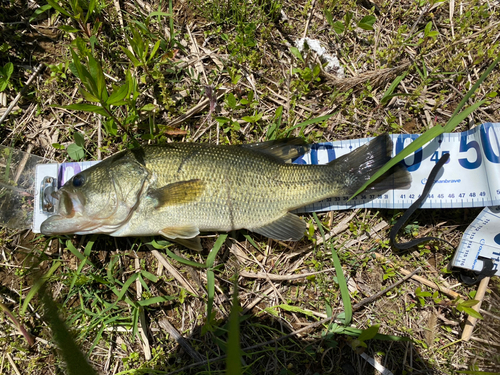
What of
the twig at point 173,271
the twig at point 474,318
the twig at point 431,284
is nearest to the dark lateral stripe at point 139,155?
the twig at point 173,271

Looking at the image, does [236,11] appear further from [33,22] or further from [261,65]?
[33,22]

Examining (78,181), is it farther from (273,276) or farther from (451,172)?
(451,172)

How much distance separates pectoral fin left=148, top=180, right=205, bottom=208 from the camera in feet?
9.64

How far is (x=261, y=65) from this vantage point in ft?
12.2

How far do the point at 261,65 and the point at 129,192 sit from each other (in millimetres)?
2092

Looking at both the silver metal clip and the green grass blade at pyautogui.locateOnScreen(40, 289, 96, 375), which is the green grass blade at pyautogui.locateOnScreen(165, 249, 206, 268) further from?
the green grass blade at pyautogui.locateOnScreen(40, 289, 96, 375)

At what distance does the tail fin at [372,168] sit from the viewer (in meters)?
3.17

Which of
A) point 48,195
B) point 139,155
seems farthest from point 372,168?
point 48,195

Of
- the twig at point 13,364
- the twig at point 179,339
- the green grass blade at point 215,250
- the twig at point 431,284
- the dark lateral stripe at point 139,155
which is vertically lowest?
the twig at point 13,364

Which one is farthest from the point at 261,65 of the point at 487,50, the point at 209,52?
the point at 487,50

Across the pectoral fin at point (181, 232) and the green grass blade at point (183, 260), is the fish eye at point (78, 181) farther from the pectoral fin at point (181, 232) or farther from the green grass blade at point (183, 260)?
the green grass blade at point (183, 260)

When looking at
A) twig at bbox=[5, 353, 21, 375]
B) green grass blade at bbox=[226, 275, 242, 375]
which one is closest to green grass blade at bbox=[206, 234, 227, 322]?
green grass blade at bbox=[226, 275, 242, 375]

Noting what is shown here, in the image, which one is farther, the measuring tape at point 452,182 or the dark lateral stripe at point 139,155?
the measuring tape at point 452,182

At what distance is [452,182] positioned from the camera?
3250 millimetres
